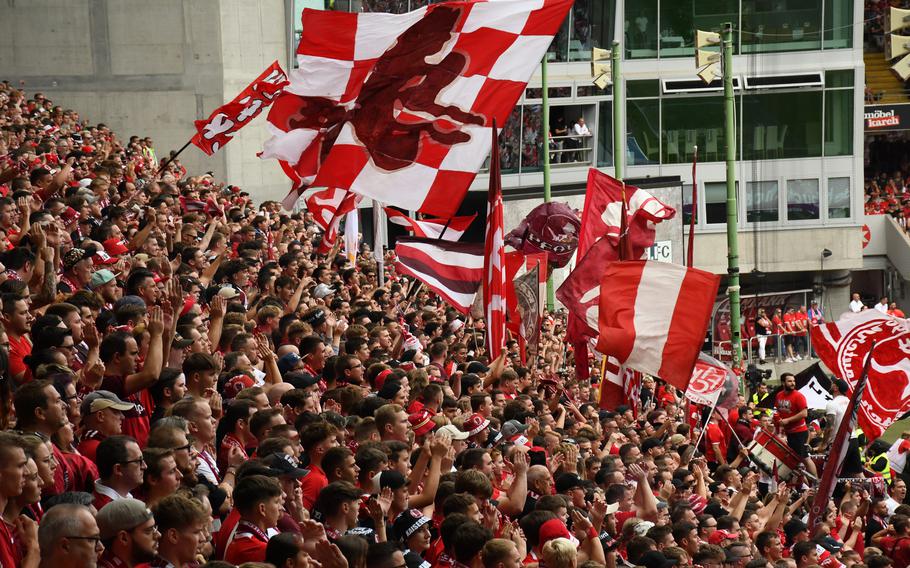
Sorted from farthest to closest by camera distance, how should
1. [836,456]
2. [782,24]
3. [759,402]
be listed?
1. [782,24]
2. [759,402]
3. [836,456]

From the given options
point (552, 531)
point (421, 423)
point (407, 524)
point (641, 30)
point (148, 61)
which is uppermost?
point (641, 30)

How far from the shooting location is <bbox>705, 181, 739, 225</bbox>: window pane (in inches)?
1668

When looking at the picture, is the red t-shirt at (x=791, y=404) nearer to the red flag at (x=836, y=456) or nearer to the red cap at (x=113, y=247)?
the red flag at (x=836, y=456)

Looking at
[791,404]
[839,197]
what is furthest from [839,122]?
[791,404]

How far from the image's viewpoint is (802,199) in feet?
138

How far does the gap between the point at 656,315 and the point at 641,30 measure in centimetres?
3080

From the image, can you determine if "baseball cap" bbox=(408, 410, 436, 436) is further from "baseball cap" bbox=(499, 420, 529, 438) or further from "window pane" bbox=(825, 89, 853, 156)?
"window pane" bbox=(825, 89, 853, 156)

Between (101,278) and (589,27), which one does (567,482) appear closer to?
(101,278)

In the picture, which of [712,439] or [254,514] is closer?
[254,514]

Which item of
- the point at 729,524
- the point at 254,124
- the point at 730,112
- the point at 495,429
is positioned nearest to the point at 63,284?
the point at 495,429

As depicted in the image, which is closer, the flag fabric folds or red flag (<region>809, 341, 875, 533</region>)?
red flag (<region>809, 341, 875, 533</region>)

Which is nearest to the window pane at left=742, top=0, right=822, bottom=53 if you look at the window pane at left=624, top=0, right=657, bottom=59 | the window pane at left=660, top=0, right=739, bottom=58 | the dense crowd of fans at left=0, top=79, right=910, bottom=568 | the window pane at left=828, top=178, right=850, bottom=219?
the window pane at left=660, top=0, right=739, bottom=58

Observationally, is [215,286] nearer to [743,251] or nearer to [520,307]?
[520,307]

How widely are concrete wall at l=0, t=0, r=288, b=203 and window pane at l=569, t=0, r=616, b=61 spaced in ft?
34.0
